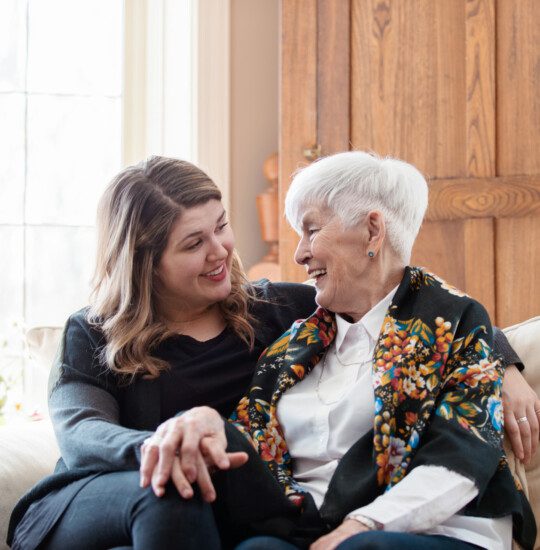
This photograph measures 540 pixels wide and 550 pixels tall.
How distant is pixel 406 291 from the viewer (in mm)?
1753

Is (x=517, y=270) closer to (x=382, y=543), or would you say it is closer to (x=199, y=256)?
(x=199, y=256)

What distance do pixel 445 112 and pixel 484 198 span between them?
298mm

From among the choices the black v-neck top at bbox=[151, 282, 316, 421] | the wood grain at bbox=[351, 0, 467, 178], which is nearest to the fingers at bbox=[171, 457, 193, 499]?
the black v-neck top at bbox=[151, 282, 316, 421]

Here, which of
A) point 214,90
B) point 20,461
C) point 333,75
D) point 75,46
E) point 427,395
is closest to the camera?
point 427,395

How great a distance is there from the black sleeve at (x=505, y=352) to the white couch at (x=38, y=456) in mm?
38

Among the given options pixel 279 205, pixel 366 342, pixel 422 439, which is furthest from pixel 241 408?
pixel 279 205

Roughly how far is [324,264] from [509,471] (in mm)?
517

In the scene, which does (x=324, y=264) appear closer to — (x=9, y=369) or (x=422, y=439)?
(x=422, y=439)

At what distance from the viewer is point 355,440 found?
170 cm

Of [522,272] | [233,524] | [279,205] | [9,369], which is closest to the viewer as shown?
[233,524]

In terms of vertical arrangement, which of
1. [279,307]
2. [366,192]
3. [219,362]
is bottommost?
[219,362]

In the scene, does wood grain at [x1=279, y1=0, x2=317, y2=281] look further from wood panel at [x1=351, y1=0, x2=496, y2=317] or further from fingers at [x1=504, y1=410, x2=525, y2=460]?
fingers at [x1=504, y1=410, x2=525, y2=460]

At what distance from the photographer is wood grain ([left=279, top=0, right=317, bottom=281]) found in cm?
297

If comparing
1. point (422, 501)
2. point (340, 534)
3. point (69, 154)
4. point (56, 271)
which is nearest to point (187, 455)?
point (340, 534)
